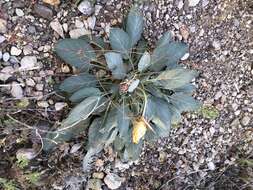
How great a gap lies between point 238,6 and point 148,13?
1.65 feet

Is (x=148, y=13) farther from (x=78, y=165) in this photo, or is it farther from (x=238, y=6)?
(x=78, y=165)

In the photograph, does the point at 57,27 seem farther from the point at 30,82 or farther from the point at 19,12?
the point at 30,82

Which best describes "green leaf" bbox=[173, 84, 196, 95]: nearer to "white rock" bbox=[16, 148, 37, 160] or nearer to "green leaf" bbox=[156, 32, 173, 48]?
"green leaf" bbox=[156, 32, 173, 48]

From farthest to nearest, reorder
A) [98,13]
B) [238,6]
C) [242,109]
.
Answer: [242,109], [238,6], [98,13]

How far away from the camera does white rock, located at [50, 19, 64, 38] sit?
2170 millimetres

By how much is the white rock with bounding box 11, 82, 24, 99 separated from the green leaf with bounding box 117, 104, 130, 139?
48cm

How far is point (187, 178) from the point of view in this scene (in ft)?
8.54

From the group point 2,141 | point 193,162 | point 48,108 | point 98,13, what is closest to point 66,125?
point 48,108

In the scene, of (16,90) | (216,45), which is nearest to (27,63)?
(16,90)

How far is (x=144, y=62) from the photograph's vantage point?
2.01 meters

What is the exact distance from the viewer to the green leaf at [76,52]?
6.84ft

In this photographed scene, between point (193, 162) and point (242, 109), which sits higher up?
point (242, 109)

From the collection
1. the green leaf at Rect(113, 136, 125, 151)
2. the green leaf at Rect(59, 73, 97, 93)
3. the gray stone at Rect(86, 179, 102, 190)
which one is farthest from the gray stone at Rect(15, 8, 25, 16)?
the gray stone at Rect(86, 179, 102, 190)

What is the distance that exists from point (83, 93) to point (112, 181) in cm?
58
